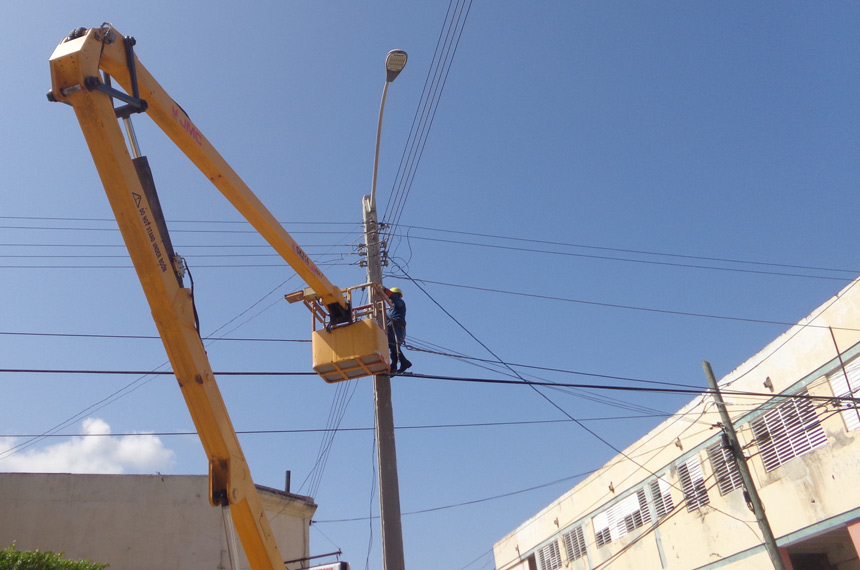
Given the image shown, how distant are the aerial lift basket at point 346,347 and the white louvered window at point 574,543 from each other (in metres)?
19.3

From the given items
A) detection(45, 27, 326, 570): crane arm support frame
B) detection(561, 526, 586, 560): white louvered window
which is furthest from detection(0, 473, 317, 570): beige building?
detection(561, 526, 586, 560): white louvered window

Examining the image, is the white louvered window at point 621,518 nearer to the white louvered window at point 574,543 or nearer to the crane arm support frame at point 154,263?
the white louvered window at point 574,543

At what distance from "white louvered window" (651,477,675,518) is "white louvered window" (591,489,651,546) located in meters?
0.57

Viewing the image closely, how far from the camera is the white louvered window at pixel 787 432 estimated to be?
1647 cm

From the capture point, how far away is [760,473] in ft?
59.6

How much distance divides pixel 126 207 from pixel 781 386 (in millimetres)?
16376

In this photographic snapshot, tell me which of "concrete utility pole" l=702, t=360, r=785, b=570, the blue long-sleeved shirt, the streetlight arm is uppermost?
the streetlight arm

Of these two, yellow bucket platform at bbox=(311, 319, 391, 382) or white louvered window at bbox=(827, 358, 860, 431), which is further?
white louvered window at bbox=(827, 358, 860, 431)

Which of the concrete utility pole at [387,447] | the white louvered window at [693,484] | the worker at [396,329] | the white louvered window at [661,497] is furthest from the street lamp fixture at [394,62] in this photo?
the white louvered window at [661,497]

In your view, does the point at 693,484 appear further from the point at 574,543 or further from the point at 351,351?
the point at 351,351

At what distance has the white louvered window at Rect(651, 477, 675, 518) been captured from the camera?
21984 mm

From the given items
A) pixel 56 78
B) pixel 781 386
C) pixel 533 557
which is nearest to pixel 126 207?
pixel 56 78

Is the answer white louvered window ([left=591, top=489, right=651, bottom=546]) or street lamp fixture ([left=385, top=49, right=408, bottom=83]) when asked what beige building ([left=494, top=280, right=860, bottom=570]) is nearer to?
white louvered window ([left=591, top=489, right=651, bottom=546])

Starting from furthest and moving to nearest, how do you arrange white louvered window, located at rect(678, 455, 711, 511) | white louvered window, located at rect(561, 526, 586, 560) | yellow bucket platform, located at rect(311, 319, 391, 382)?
white louvered window, located at rect(561, 526, 586, 560), white louvered window, located at rect(678, 455, 711, 511), yellow bucket platform, located at rect(311, 319, 391, 382)
